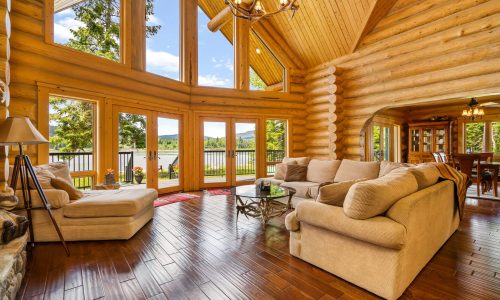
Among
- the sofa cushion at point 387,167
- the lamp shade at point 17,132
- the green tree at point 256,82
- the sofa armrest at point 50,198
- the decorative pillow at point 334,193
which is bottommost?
the sofa armrest at point 50,198

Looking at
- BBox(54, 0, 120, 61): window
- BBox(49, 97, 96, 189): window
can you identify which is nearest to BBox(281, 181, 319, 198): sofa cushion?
BBox(49, 97, 96, 189): window

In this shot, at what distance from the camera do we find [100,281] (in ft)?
6.79

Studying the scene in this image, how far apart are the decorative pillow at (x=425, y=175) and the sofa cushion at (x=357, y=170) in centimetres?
133

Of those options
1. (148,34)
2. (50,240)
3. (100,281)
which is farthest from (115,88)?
(100,281)

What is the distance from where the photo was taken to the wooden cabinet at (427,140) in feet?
27.6

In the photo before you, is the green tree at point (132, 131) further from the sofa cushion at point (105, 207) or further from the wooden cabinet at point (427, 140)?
the wooden cabinet at point (427, 140)

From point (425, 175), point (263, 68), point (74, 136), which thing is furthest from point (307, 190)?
point (263, 68)

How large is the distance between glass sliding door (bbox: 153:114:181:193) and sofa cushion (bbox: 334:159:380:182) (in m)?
4.06

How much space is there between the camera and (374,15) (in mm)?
5207

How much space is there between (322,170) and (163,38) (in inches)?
198

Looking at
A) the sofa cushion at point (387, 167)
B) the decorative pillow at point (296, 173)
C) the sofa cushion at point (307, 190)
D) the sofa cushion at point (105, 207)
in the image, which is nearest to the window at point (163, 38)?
the sofa cushion at point (105, 207)

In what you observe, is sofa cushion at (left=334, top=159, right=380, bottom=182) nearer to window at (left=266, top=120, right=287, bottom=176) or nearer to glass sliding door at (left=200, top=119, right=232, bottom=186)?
window at (left=266, top=120, right=287, bottom=176)

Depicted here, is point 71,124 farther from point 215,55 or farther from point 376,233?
point 376,233

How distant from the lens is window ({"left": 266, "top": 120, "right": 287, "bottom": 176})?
7.49 metres
